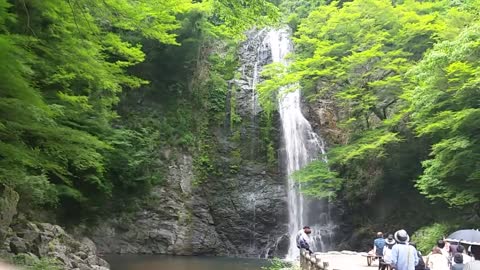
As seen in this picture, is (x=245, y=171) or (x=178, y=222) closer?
(x=178, y=222)

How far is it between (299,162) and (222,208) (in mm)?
4431

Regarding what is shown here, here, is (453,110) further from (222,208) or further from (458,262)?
(222,208)

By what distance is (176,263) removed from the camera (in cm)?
1794

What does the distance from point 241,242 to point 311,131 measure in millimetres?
6690

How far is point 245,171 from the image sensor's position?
24.0 metres

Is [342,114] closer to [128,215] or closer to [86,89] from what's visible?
[128,215]

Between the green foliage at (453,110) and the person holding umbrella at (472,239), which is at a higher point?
the green foliage at (453,110)

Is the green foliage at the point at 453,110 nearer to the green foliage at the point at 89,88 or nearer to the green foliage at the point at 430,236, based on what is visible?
the green foliage at the point at 430,236

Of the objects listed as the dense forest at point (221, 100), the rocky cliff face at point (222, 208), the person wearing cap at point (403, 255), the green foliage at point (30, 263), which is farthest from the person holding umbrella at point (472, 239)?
the rocky cliff face at point (222, 208)

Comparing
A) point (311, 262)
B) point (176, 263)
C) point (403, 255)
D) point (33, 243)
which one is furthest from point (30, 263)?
point (176, 263)

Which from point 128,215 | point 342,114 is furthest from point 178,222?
point 342,114

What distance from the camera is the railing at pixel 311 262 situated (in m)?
9.76

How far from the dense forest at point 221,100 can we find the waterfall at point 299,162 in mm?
769

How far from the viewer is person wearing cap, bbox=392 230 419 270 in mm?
6699
